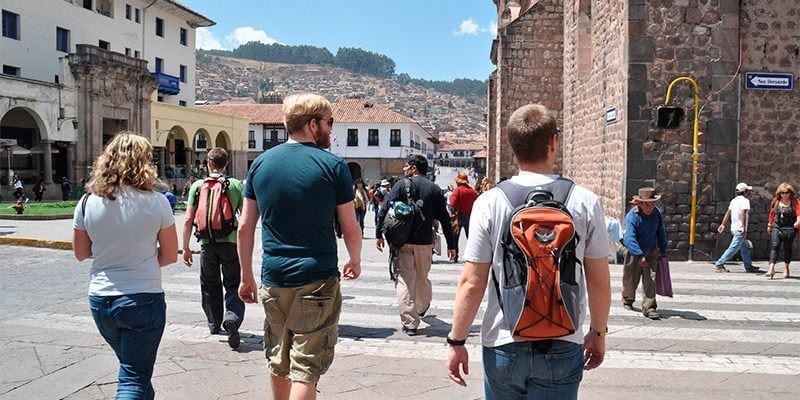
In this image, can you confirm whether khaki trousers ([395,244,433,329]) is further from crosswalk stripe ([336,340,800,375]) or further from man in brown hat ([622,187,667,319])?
man in brown hat ([622,187,667,319])

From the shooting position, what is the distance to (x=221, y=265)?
6.19 m

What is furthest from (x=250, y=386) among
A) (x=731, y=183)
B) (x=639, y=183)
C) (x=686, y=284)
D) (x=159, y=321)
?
(x=731, y=183)

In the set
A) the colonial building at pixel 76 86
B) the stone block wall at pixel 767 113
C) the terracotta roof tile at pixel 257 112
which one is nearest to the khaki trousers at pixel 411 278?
the stone block wall at pixel 767 113

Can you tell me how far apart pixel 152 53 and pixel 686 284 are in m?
40.6

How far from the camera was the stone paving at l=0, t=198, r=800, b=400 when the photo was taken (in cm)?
486

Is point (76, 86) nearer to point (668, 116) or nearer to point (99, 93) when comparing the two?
point (99, 93)

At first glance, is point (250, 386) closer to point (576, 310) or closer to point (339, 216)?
point (339, 216)

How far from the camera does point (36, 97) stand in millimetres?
29031

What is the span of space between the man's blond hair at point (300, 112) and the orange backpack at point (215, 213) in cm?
248

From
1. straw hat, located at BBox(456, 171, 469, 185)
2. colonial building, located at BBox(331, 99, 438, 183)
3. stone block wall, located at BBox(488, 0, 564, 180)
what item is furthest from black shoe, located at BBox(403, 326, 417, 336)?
colonial building, located at BBox(331, 99, 438, 183)

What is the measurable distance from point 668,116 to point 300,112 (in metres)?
10.1

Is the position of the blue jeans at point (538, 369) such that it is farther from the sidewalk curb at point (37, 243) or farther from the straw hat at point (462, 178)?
the sidewalk curb at point (37, 243)

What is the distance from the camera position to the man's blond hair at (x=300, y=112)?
3.71m

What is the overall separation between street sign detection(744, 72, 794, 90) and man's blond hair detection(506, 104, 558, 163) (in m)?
11.4
